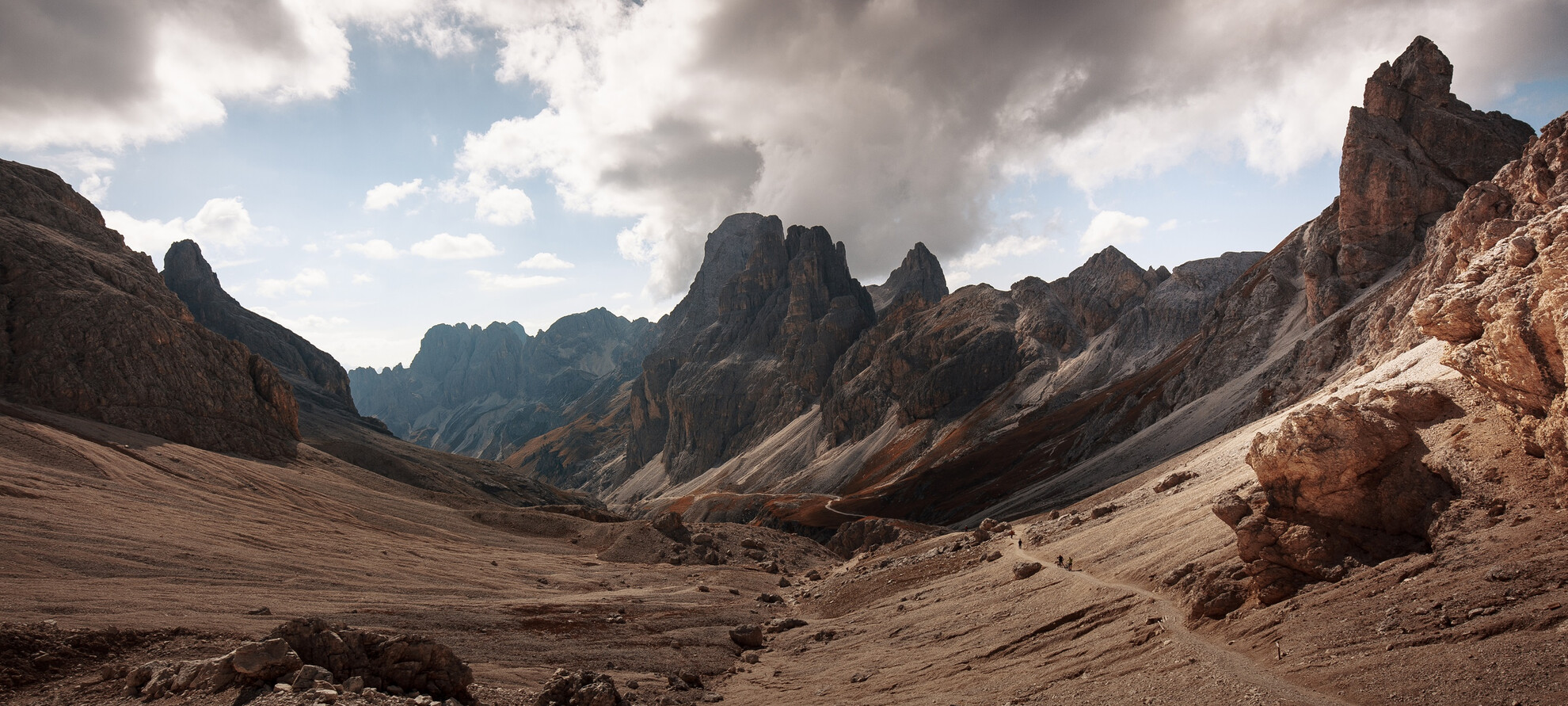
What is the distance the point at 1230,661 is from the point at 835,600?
31.3 m

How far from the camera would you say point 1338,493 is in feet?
80.2

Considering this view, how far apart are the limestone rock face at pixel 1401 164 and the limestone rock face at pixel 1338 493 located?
88.4m

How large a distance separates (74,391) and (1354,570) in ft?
359

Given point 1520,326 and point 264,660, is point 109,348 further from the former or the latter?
point 1520,326

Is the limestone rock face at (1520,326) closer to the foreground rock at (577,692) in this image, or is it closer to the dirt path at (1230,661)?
the dirt path at (1230,661)

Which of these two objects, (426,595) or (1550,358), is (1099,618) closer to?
(1550,358)

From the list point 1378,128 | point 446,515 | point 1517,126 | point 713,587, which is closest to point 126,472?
point 446,515

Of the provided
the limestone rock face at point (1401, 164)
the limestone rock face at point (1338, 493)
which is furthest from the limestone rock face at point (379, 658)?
the limestone rock face at point (1401, 164)

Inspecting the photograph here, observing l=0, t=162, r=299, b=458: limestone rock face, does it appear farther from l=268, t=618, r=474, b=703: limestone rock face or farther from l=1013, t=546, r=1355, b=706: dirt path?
l=1013, t=546, r=1355, b=706: dirt path

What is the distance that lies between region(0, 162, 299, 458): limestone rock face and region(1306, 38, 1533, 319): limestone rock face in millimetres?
141734

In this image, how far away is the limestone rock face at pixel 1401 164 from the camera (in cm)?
9875

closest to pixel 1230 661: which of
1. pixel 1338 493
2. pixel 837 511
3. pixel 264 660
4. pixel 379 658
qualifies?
pixel 1338 493

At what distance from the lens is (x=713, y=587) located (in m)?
56.5

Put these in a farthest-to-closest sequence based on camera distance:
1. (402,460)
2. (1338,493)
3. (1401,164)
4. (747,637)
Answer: (402,460), (1401,164), (747,637), (1338,493)
